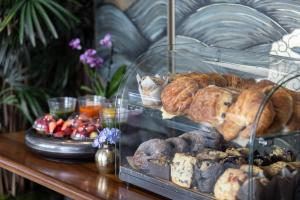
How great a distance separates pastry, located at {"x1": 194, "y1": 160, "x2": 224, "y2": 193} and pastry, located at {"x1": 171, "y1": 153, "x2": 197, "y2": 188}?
0.06 feet

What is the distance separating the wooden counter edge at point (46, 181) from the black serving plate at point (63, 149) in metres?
0.10

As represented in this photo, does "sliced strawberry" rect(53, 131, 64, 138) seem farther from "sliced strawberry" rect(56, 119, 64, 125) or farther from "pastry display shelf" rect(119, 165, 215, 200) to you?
"pastry display shelf" rect(119, 165, 215, 200)

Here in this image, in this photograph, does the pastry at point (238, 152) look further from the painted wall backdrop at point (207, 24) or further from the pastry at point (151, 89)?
the painted wall backdrop at point (207, 24)

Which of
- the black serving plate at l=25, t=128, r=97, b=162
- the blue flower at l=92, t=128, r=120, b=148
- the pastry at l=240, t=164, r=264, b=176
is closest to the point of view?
the pastry at l=240, t=164, r=264, b=176

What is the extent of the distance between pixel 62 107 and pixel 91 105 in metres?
0.12

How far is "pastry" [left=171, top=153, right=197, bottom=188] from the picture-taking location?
1450 millimetres

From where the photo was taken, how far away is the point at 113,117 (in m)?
1.86

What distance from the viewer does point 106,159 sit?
177cm

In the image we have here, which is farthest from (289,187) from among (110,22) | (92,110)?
(110,22)

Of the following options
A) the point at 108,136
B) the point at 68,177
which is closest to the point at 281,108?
the point at 108,136

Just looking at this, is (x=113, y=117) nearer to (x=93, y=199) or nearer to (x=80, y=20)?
(x=93, y=199)

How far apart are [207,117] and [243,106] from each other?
0.38ft

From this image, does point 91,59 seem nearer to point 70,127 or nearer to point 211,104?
point 70,127

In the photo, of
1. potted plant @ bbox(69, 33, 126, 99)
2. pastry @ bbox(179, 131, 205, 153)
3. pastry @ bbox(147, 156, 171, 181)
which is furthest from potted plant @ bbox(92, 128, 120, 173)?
potted plant @ bbox(69, 33, 126, 99)
